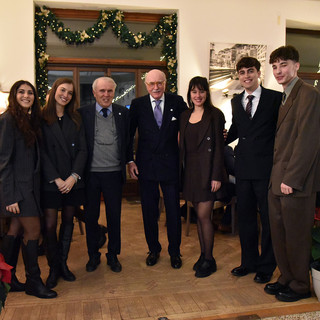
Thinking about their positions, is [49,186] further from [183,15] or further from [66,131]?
[183,15]

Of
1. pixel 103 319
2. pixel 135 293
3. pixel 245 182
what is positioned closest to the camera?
pixel 103 319

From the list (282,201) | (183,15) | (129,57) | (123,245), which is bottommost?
(123,245)

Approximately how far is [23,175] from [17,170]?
0.05 metres

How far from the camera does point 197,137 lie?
3.05 m

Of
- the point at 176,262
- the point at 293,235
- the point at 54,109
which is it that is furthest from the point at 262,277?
the point at 54,109

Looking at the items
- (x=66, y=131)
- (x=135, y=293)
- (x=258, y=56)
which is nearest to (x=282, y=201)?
(x=135, y=293)

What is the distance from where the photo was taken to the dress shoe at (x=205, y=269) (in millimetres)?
3078

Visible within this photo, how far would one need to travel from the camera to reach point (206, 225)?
3.12 meters

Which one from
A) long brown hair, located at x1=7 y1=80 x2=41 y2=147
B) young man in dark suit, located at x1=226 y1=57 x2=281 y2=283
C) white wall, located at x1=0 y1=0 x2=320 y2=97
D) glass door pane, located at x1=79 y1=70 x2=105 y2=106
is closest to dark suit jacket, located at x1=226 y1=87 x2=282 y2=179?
young man in dark suit, located at x1=226 y1=57 x2=281 y2=283

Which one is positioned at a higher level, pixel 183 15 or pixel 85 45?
pixel 183 15

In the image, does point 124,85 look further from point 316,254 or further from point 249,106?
Result: point 316,254

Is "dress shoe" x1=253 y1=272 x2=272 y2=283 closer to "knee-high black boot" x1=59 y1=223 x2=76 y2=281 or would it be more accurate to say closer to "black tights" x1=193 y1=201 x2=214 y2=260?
"black tights" x1=193 y1=201 x2=214 y2=260

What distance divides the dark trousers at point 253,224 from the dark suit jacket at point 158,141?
1.98 feet

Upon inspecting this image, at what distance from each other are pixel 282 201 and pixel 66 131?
1.65m
